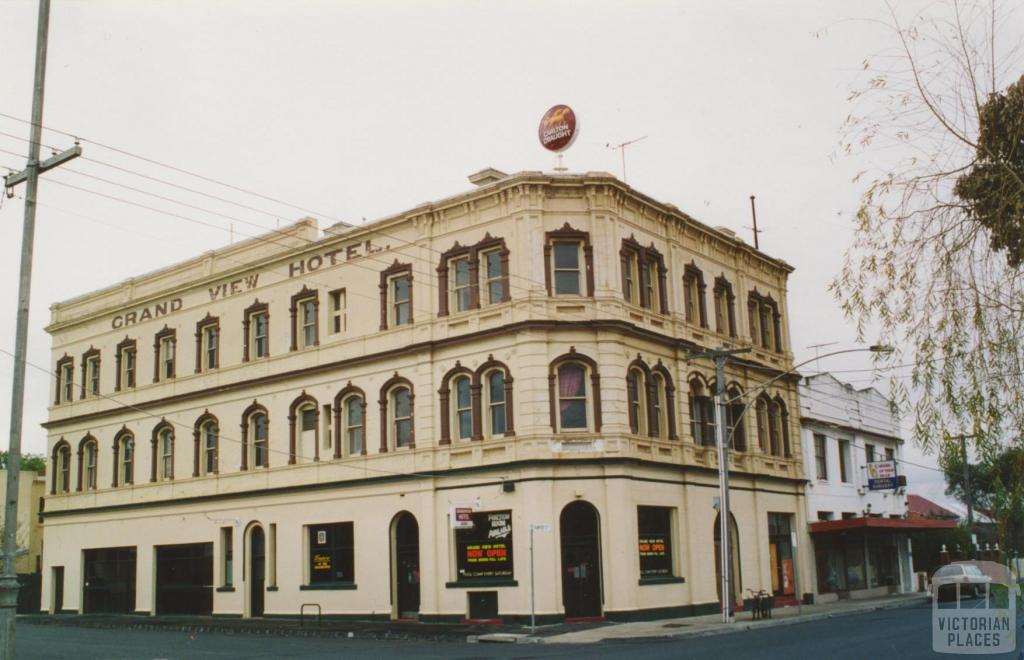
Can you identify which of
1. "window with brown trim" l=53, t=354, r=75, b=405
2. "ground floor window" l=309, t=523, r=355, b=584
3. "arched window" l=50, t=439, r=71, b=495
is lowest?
"ground floor window" l=309, t=523, r=355, b=584

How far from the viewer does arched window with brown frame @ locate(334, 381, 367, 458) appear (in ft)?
123

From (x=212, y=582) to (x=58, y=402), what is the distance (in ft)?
52.0

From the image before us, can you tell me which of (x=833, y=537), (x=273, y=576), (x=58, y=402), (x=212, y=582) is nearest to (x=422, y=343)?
(x=273, y=576)

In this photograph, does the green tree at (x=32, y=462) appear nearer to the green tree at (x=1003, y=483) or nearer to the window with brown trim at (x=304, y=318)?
the window with brown trim at (x=304, y=318)

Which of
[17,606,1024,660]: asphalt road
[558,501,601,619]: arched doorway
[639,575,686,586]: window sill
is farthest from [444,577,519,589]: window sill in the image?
[17,606,1024,660]: asphalt road

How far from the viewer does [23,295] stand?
14922mm

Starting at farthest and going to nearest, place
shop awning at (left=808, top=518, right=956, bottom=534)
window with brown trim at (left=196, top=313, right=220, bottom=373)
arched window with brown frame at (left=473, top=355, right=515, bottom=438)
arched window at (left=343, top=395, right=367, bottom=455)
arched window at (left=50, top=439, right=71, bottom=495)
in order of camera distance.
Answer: arched window at (left=50, top=439, right=71, bottom=495), window with brown trim at (left=196, top=313, right=220, bottom=373), shop awning at (left=808, top=518, right=956, bottom=534), arched window at (left=343, top=395, right=367, bottom=455), arched window with brown frame at (left=473, top=355, right=515, bottom=438)

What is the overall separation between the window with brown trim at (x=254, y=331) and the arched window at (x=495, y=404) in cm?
1185

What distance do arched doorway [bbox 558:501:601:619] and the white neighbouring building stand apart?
1510cm

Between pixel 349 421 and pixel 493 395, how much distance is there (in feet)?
22.8

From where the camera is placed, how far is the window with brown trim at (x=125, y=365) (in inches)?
1848

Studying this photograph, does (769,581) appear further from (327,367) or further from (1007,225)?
(1007,225)

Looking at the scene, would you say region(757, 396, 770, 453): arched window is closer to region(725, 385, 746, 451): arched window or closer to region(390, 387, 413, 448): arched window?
region(725, 385, 746, 451): arched window

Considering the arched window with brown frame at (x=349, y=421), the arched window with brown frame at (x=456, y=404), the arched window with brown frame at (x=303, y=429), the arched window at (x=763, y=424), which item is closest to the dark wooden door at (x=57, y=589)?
the arched window with brown frame at (x=303, y=429)
